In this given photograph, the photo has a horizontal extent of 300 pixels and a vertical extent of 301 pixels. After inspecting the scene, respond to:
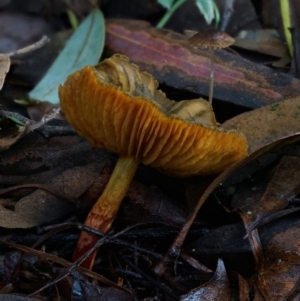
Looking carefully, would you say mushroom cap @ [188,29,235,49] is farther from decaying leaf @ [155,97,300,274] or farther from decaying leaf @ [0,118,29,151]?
decaying leaf @ [0,118,29,151]

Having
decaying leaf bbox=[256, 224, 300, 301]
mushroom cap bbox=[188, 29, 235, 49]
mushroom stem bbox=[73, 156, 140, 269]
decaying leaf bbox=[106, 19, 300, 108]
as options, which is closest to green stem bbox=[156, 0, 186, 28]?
decaying leaf bbox=[106, 19, 300, 108]

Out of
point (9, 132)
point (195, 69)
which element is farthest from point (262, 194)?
point (9, 132)

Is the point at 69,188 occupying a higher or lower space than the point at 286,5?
lower

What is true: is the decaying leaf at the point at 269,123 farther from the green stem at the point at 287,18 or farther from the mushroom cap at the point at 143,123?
the green stem at the point at 287,18

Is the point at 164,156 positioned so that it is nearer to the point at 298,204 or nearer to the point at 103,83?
the point at 103,83

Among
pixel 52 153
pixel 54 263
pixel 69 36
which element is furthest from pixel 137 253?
pixel 69 36

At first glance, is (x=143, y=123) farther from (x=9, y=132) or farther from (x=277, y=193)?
(x=9, y=132)
